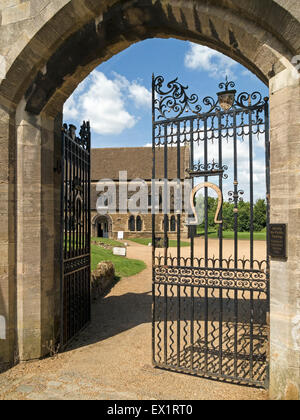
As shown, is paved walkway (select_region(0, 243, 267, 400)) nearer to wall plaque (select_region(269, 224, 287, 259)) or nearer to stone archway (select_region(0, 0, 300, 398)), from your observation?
stone archway (select_region(0, 0, 300, 398))

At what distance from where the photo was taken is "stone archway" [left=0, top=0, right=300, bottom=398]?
11.1 ft

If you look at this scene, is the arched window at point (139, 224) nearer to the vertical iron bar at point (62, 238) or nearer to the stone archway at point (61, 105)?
the vertical iron bar at point (62, 238)

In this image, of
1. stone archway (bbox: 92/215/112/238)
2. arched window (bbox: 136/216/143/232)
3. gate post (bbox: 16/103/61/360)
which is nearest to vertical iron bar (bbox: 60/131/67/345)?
gate post (bbox: 16/103/61/360)

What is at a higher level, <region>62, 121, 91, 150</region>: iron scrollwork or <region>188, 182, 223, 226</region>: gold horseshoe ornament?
<region>62, 121, 91, 150</region>: iron scrollwork

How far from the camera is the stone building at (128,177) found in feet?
100.0

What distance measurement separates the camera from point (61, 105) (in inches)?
198

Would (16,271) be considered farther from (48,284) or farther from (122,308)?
(122,308)

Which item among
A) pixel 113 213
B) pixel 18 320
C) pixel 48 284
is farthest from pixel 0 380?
pixel 113 213

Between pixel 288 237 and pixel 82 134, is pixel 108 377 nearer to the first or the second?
pixel 288 237

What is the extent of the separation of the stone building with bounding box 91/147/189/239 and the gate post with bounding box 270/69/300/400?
25.5m

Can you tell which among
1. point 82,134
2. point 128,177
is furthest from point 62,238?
point 128,177

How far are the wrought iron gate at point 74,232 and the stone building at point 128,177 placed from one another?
23.0m

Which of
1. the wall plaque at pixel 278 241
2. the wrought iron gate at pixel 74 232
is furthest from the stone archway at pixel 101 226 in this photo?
the wall plaque at pixel 278 241

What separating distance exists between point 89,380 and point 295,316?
2.88 metres
